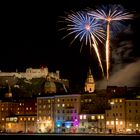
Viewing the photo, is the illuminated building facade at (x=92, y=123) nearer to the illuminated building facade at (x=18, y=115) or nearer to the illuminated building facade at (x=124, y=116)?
the illuminated building facade at (x=124, y=116)

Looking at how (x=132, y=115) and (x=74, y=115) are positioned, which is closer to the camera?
(x=132, y=115)

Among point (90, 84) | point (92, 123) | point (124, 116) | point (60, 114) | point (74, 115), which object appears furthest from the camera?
point (90, 84)

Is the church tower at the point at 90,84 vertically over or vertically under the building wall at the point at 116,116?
over

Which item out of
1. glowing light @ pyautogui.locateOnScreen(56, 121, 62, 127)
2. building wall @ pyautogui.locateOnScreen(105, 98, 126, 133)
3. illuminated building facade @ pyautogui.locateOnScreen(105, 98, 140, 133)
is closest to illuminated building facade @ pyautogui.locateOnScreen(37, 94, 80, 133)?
glowing light @ pyautogui.locateOnScreen(56, 121, 62, 127)

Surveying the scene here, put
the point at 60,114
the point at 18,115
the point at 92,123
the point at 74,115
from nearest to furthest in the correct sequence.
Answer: the point at 92,123, the point at 74,115, the point at 60,114, the point at 18,115

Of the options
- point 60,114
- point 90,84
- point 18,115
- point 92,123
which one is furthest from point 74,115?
point 90,84

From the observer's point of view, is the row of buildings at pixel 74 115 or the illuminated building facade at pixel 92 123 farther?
the illuminated building facade at pixel 92 123

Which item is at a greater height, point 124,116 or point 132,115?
point 132,115

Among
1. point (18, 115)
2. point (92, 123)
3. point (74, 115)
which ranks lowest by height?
point (92, 123)

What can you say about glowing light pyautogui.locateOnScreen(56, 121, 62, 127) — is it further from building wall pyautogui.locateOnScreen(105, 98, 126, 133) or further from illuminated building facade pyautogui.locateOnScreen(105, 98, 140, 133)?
illuminated building facade pyautogui.locateOnScreen(105, 98, 140, 133)

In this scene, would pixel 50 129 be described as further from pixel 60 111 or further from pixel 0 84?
pixel 0 84

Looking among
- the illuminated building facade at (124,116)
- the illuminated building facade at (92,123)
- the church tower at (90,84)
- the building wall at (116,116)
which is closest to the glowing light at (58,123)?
the illuminated building facade at (92,123)

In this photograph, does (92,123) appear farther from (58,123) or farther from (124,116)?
(58,123)

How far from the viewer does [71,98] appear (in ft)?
291
